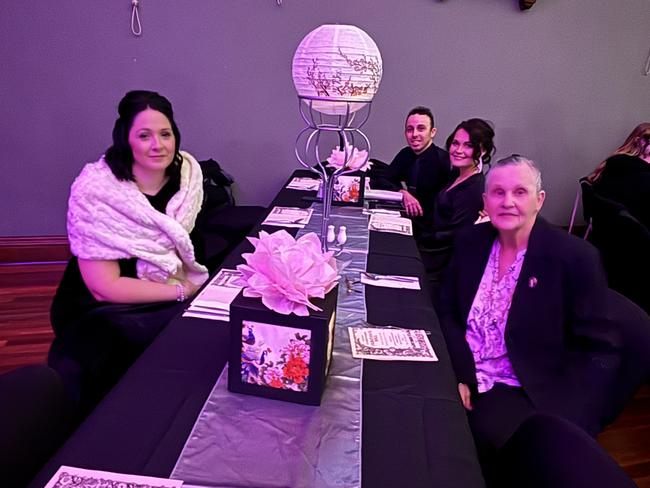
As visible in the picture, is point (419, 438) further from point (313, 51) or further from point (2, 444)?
point (313, 51)

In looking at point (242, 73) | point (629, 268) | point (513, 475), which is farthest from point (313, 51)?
point (242, 73)

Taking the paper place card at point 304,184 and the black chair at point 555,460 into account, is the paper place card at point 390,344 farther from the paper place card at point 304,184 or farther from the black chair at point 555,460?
the paper place card at point 304,184

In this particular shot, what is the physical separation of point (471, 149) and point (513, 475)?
1.84 metres

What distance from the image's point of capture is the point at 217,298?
1338 millimetres

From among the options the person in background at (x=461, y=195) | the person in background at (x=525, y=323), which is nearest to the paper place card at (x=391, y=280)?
the person in background at (x=525, y=323)

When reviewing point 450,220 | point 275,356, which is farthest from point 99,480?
point 450,220

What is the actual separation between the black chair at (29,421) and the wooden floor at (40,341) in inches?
58.9

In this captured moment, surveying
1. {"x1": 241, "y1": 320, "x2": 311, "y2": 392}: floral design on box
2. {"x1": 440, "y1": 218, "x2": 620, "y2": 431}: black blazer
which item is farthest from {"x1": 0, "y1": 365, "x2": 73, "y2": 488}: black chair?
{"x1": 440, "y1": 218, "x2": 620, "y2": 431}: black blazer

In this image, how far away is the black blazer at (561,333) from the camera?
4.19 feet

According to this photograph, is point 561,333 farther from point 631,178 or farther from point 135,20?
point 135,20

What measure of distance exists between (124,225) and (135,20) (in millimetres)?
2342

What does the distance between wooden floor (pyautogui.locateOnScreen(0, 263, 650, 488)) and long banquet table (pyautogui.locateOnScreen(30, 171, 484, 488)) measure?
125 cm

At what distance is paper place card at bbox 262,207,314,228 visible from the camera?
6.91ft

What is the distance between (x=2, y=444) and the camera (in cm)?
75
